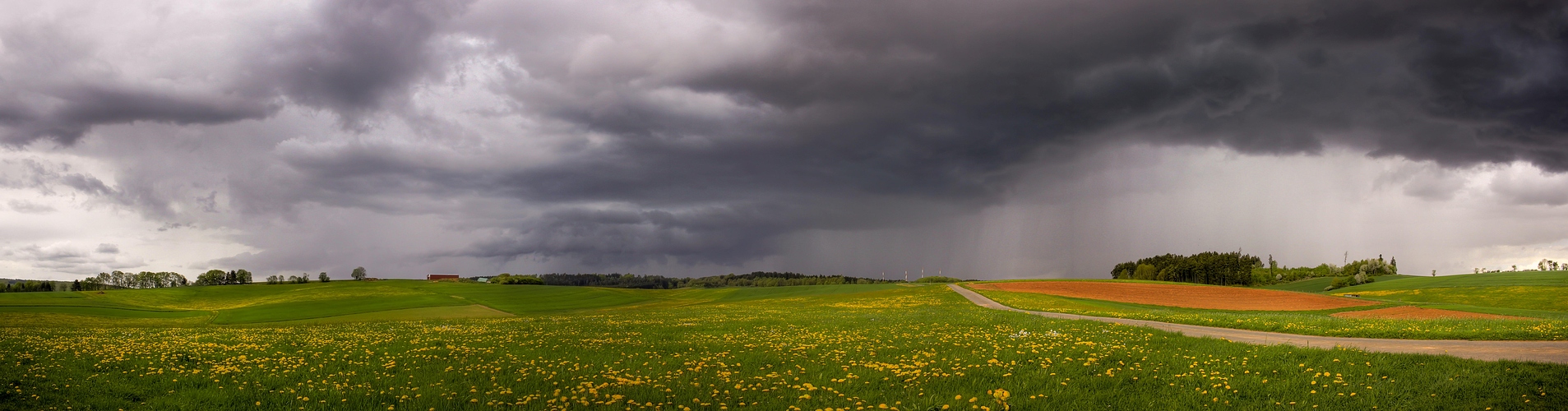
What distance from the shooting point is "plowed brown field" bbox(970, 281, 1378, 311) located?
187 feet

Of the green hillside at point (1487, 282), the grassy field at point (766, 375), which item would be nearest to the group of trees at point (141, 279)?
the grassy field at point (766, 375)

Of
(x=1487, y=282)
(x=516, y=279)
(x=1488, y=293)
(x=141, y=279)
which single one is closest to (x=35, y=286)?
(x=141, y=279)

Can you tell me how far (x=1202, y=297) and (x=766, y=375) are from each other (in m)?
70.4

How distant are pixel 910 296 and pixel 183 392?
64.6 meters

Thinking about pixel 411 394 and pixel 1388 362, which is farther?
pixel 1388 362

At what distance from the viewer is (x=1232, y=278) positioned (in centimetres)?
16450

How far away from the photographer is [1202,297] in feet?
223

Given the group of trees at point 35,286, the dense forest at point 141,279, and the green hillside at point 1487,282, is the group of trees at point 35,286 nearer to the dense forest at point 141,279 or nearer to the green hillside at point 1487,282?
the dense forest at point 141,279

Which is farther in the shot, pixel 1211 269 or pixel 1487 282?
pixel 1211 269

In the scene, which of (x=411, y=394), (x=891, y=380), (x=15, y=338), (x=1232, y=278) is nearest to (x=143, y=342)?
(x=15, y=338)

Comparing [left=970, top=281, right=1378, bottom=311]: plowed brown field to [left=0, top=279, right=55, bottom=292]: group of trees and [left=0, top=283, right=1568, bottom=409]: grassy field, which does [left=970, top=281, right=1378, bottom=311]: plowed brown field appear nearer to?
[left=0, top=283, right=1568, bottom=409]: grassy field

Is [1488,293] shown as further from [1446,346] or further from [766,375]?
[766,375]

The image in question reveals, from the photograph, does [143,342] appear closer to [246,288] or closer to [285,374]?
[285,374]

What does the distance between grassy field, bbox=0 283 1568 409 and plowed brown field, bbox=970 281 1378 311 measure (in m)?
48.6
